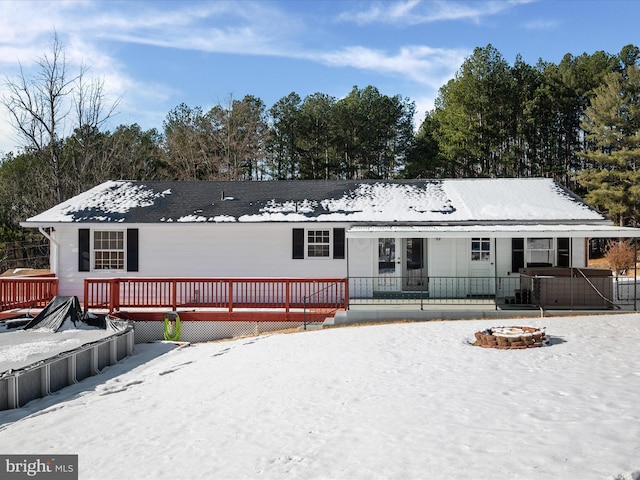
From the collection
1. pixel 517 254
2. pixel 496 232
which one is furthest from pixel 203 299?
pixel 517 254

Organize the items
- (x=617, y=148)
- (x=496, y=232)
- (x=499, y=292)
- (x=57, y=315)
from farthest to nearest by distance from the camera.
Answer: (x=617, y=148)
(x=499, y=292)
(x=496, y=232)
(x=57, y=315)

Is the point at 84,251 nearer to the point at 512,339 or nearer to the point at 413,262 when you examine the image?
the point at 413,262

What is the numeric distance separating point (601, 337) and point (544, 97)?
34719 mm

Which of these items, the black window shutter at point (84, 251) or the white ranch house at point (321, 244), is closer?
the white ranch house at point (321, 244)

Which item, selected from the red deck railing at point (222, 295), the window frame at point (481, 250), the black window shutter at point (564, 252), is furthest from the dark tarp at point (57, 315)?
the black window shutter at point (564, 252)

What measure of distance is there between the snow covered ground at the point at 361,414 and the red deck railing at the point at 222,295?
383 cm

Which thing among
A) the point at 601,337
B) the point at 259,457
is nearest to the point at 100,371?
the point at 259,457

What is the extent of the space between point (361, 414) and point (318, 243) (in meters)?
10.7

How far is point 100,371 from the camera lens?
1173 cm

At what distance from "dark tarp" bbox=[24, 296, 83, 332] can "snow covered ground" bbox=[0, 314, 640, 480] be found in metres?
3.18

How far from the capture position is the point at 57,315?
14.5 metres

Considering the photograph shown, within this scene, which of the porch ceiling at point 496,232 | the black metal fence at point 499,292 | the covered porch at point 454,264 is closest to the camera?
the porch ceiling at point 496,232

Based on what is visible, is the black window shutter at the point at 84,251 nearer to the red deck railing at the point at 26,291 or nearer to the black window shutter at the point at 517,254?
the red deck railing at the point at 26,291

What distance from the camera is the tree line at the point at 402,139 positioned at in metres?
36.2
